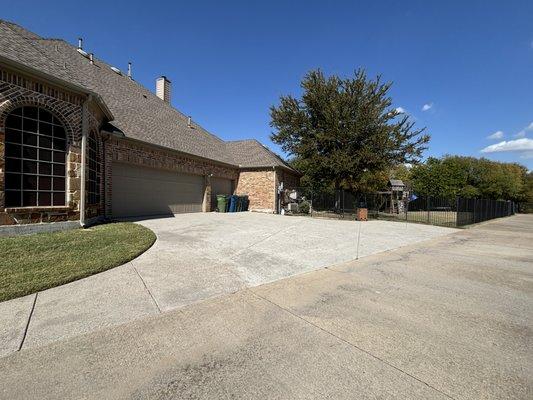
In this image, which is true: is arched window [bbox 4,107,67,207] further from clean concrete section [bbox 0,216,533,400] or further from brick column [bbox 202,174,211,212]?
brick column [bbox 202,174,211,212]

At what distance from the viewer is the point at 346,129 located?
62.8 feet

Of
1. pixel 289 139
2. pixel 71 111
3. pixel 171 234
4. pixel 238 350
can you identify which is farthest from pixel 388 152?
pixel 238 350

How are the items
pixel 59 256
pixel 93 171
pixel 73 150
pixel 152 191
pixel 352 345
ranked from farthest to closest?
pixel 152 191 < pixel 93 171 < pixel 73 150 < pixel 59 256 < pixel 352 345

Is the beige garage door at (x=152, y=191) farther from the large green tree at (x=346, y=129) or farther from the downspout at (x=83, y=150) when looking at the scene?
the large green tree at (x=346, y=129)

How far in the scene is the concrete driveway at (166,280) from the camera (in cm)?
321

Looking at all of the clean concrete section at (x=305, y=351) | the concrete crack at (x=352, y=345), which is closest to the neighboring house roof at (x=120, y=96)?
the clean concrete section at (x=305, y=351)

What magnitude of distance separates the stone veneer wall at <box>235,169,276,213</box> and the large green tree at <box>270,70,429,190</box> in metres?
2.95

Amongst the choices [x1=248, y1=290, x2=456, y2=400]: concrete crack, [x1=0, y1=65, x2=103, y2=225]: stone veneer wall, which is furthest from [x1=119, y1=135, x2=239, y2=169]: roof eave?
[x1=248, y1=290, x2=456, y2=400]: concrete crack

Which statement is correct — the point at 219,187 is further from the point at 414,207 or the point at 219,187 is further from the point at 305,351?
the point at 305,351

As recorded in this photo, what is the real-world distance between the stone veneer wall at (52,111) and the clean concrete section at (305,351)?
624cm

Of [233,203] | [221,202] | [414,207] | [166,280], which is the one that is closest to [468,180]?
[414,207]

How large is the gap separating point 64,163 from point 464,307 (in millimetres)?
10127

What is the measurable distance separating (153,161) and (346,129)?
12544 mm

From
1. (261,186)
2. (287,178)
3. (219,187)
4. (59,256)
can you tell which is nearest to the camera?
(59,256)
